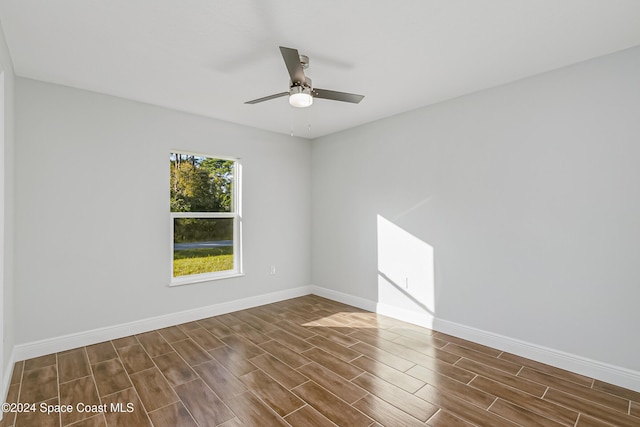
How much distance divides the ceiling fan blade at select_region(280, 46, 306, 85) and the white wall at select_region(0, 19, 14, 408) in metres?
1.82

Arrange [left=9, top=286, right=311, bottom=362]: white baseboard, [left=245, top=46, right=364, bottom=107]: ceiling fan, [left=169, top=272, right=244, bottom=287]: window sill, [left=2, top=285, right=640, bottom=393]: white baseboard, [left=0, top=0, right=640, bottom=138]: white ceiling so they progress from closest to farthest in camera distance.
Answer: [left=0, top=0, right=640, bottom=138]: white ceiling < [left=245, top=46, right=364, bottom=107]: ceiling fan < [left=2, top=285, right=640, bottom=393]: white baseboard < [left=9, top=286, right=311, bottom=362]: white baseboard < [left=169, top=272, right=244, bottom=287]: window sill

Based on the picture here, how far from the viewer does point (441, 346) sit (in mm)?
3033

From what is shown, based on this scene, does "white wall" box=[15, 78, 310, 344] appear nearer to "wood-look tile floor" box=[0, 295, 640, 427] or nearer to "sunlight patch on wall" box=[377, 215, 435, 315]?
"wood-look tile floor" box=[0, 295, 640, 427]

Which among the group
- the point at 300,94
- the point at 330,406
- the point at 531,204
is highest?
the point at 300,94

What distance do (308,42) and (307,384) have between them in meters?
2.50

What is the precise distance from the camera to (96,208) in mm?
3125

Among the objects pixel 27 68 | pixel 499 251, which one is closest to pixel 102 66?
pixel 27 68

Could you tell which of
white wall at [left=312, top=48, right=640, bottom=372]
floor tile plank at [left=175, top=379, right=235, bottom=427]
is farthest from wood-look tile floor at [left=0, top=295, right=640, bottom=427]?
white wall at [left=312, top=48, right=640, bottom=372]

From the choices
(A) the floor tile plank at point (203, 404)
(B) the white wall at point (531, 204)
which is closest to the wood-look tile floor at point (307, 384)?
(A) the floor tile plank at point (203, 404)

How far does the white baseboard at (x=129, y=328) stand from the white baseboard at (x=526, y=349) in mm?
1617

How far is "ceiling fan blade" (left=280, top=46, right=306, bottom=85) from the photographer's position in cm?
195

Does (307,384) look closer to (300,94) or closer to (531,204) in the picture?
(300,94)

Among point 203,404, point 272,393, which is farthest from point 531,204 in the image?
point 203,404

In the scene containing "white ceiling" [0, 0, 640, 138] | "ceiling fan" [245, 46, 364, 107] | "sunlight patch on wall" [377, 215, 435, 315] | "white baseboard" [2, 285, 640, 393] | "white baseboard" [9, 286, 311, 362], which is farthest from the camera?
"sunlight patch on wall" [377, 215, 435, 315]
